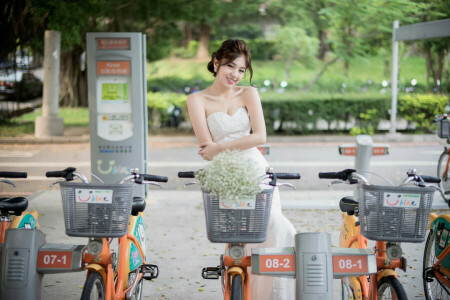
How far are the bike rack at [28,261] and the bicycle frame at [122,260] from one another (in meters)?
0.15

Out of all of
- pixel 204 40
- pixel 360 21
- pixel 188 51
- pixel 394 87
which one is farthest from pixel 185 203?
pixel 188 51

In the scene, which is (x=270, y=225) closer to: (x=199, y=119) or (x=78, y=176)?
(x=199, y=119)

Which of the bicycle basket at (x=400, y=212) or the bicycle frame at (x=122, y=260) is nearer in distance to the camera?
the bicycle basket at (x=400, y=212)

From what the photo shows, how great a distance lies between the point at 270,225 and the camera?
396cm

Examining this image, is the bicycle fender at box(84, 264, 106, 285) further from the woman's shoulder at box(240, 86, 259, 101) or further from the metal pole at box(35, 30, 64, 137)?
the metal pole at box(35, 30, 64, 137)

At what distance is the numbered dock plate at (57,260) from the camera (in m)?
3.40

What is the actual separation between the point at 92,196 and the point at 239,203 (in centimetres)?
86

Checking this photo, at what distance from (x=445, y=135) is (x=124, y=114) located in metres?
4.31

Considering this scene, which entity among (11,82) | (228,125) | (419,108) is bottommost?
(228,125)

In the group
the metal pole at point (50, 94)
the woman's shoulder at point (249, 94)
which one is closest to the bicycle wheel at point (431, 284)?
the woman's shoulder at point (249, 94)

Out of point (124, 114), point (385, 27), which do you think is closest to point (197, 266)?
point (124, 114)

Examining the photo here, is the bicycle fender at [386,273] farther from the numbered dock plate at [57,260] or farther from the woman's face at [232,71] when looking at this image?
the numbered dock plate at [57,260]

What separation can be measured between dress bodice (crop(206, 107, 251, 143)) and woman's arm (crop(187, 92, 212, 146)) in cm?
A: 6

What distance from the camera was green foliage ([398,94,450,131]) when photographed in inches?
617
